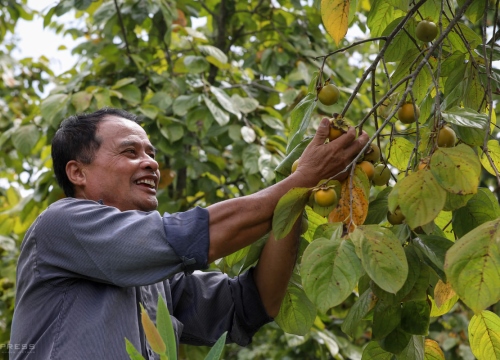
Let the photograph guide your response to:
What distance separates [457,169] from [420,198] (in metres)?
0.09

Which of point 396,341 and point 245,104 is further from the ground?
point 396,341

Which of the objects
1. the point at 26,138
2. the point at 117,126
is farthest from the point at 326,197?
the point at 26,138

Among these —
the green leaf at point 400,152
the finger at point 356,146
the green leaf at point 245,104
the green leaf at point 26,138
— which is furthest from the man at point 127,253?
the green leaf at point 245,104

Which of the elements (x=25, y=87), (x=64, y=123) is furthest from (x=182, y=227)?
(x=25, y=87)

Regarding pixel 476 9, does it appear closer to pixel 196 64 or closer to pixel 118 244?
pixel 118 244

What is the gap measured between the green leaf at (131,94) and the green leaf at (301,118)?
202 centimetres

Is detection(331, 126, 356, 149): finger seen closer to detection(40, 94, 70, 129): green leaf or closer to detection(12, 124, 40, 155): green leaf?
detection(40, 94, 70, 129): green leaf

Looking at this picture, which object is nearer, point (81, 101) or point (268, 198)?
point (268, 198)

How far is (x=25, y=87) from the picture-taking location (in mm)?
6039

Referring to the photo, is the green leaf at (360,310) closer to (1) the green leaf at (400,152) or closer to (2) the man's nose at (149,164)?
(1) the green leaf at (400,152)

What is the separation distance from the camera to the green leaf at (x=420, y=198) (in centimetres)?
125

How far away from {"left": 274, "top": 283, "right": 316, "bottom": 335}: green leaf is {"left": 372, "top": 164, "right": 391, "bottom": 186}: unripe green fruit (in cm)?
41

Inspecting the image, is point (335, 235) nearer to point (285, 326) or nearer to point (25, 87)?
point (285, 326)

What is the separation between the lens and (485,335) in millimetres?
1588
